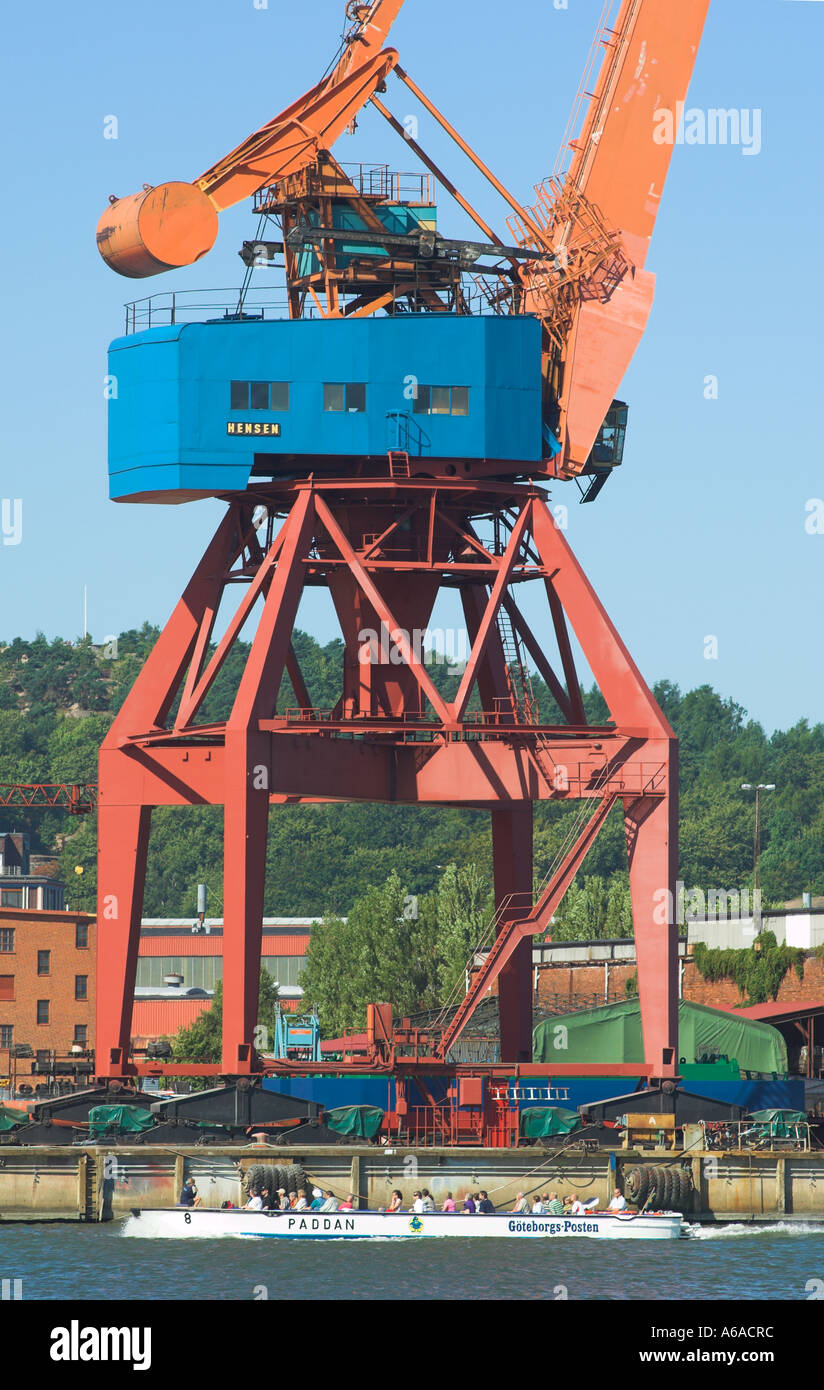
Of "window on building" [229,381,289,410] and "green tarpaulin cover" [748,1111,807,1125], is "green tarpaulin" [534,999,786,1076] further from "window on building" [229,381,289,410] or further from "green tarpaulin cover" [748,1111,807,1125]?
"window on building" [229,381,289,410]

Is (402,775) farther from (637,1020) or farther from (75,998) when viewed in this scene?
(75,998)

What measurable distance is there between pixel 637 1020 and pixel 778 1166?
2115 cm

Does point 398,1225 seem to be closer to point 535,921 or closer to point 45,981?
point 535,921

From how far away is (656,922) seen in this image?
255ft

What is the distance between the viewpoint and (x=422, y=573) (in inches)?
3292

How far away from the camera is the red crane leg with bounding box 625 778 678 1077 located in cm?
7756

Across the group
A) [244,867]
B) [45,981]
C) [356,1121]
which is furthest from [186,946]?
[356,1121]

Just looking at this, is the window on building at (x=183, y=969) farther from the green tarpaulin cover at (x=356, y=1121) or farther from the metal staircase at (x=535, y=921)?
the green tarpaulin cover at (x=356, y=1121)

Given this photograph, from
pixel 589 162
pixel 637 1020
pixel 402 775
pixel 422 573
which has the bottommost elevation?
pixel 637 1020

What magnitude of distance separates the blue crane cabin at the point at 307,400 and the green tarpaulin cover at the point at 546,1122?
64.0ft

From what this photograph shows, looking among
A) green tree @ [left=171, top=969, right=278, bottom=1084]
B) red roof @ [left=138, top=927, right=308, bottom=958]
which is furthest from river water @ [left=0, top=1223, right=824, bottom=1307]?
red roof @ [left=138, top=927, right=308, bottom=958]
